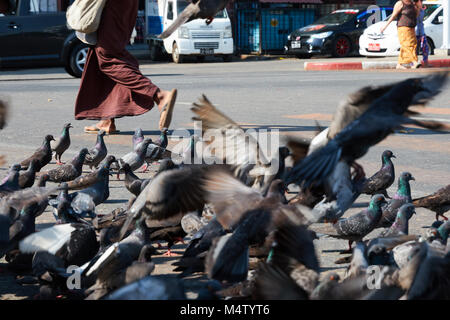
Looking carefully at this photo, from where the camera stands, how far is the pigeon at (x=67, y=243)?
14.6 feet

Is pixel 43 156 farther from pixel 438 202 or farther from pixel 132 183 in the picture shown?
pixel 438 202

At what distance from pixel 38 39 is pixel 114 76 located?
34.7 ft

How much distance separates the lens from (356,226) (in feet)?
17.6

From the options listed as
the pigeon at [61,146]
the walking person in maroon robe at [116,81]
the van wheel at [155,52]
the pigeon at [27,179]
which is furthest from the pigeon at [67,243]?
the van wheel at [155,52]

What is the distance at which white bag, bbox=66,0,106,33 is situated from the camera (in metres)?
9.04

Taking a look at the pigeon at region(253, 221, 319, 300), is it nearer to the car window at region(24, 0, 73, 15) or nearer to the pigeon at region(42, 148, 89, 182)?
the pigeon at region(42, 148, 89, 182)

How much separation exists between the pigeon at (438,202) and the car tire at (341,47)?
22.5 meters

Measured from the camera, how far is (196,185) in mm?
4516

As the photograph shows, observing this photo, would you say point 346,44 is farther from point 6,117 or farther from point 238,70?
point 6,117

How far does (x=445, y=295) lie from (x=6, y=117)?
325 centimetres

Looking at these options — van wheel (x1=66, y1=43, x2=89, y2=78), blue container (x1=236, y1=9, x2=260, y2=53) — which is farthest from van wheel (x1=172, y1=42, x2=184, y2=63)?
van wheel (x1=66, y1=43, x2=89, y2=78)
